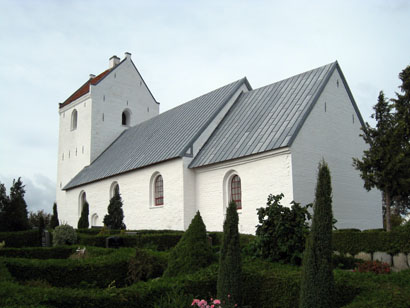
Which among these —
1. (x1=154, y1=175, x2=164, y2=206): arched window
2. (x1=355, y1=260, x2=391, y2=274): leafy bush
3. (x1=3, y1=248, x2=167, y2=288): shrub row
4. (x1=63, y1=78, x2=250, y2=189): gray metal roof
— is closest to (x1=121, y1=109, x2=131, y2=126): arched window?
(x1=63, y1=78, x2=250, y2=189): gray metal roof

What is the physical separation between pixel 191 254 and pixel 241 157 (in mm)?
8242

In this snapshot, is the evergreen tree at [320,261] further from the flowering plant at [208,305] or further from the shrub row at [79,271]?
the shrub row at [79,271]

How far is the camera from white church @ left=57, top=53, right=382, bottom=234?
14719 millimetres

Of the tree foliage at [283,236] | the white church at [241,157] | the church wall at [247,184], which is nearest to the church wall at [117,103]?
the white church at [241,157]

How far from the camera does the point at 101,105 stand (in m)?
28.2

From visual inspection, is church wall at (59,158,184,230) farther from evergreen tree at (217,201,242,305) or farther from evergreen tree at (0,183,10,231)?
evergreen tree at (217,201,242,305)

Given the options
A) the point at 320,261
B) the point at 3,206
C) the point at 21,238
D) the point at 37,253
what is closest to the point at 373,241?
the point at 320,261

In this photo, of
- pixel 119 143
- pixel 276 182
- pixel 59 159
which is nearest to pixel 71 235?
pixel 276 182

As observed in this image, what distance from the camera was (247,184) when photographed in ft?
50.7

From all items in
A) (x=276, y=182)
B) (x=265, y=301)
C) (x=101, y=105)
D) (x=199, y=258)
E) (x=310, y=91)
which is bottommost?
(x=265, y=301)

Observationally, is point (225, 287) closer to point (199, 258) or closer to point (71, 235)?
point (199, 258)

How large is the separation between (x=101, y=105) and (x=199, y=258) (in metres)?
22.3

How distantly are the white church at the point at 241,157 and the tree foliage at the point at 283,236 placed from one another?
6001 mm

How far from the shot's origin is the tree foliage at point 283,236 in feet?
24.7
